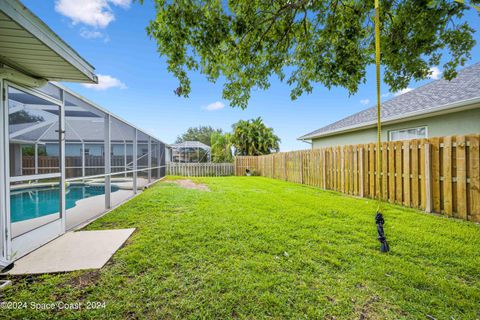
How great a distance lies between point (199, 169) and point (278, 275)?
15.9 metres

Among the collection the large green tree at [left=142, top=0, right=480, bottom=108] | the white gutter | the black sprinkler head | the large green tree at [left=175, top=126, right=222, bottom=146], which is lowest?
the black sprinkler head

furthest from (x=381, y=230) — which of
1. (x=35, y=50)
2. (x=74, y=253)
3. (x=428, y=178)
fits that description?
(x=35, y=50)

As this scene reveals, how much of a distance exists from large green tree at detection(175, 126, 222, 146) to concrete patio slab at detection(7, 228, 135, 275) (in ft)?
145

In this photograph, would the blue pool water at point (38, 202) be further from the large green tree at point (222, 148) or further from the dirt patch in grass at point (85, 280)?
the large green tree at point (222, 148)

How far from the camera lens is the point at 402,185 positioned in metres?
5.30

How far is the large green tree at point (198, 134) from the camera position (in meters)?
47.3

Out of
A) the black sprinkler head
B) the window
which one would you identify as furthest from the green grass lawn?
the window

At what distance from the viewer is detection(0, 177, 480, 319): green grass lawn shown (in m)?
1.75

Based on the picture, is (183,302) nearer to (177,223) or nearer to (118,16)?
(177,223)

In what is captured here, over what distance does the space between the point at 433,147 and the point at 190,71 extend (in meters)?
5.41

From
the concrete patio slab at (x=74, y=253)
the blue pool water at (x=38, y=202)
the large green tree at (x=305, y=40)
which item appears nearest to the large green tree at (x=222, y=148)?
the large green tree at (x=305, y=40)

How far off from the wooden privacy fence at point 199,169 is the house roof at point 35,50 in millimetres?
14483

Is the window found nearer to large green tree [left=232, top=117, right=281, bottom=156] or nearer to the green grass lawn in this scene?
the green grass lawn

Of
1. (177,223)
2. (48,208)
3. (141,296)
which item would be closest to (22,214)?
(48,208)
